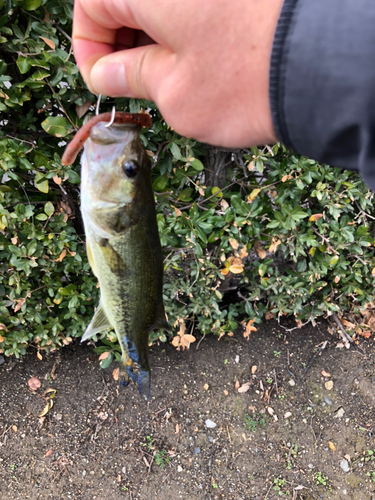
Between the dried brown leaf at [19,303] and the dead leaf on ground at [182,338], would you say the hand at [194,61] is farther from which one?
the dead leaf on ground at [182,338]

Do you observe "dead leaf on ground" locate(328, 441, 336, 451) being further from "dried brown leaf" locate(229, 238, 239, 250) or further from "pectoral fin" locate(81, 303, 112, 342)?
"pectoral fin" locate(81, 303, 112, 342)

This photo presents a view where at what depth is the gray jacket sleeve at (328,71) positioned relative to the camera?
720mm

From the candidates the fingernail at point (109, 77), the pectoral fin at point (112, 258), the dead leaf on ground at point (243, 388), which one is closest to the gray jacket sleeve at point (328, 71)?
the fingernail at point (109, 77)

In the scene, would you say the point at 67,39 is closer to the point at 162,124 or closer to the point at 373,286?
the point at 162,124

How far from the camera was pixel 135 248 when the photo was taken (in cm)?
138

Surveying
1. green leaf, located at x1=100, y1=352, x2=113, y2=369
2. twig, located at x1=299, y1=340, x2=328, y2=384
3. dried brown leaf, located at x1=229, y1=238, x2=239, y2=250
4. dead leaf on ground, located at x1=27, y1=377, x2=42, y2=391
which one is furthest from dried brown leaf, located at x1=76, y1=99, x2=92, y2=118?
twig, located at x1=299, y1=340, x2=328, y2=384

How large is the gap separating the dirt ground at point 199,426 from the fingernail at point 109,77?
2756mm

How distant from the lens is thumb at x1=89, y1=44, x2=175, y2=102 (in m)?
0.95

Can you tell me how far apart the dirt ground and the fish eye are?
2.48 m

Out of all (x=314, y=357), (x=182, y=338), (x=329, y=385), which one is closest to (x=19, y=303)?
(x=182, y=338)

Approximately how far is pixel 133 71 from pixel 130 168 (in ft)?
1.09

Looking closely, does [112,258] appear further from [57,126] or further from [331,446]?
[331,446]

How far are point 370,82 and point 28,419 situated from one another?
→ 3.47 m

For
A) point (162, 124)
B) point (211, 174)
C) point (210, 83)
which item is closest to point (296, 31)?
point (210, 83)
